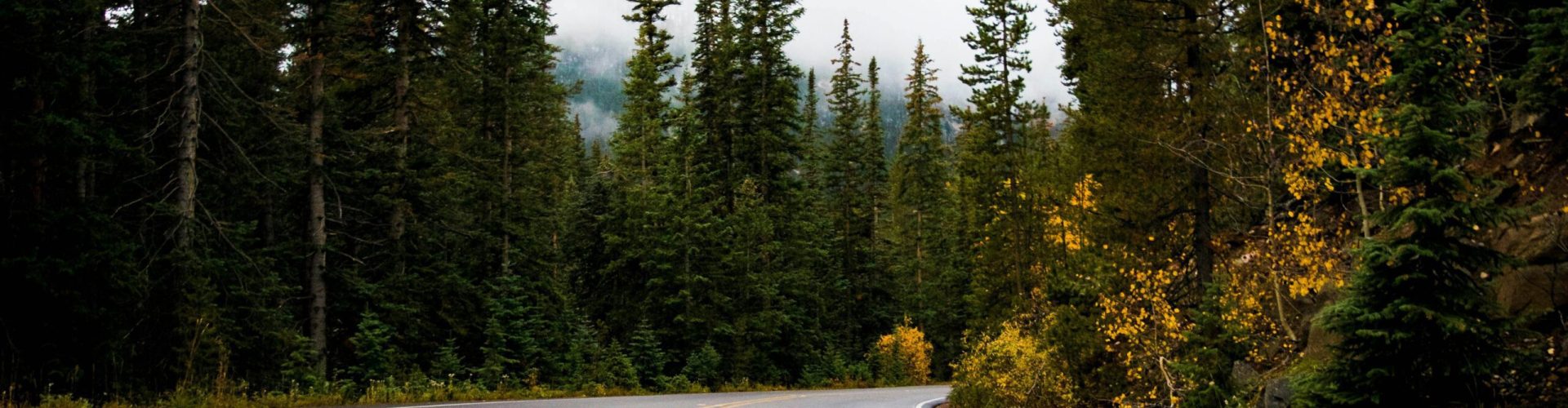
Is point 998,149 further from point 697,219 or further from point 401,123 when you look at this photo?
point 401,123

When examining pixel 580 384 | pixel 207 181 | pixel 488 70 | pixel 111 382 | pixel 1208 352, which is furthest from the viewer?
pixel 488 70

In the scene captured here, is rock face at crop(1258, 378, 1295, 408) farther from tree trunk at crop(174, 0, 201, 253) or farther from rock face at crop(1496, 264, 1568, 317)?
tree trunk at crop(174, 0, 201, 253)

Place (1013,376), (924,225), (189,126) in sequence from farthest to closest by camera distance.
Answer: (924,225)
(1013,376)
(189,126)

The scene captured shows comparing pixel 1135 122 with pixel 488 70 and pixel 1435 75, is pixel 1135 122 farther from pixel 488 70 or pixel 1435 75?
pixel 488 70

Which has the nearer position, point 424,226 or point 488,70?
point 424,226

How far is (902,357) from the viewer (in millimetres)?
43469

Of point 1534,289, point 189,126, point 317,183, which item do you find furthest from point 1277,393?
point 317,183

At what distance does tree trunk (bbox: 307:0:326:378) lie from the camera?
62.4 feet

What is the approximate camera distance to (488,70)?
91.3 feet

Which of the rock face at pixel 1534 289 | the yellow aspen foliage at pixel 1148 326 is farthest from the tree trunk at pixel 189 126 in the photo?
the rock face at pixel 1534 289

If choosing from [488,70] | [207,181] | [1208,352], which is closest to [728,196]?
[488,70]

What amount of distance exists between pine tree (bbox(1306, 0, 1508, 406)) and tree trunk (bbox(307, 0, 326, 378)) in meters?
18.3

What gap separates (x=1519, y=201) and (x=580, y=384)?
21.4 m

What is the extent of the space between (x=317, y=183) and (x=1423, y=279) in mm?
19058
